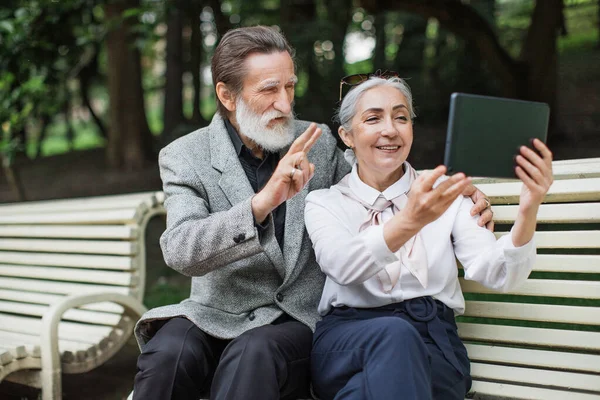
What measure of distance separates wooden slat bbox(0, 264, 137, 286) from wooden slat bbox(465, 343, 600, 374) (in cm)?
191

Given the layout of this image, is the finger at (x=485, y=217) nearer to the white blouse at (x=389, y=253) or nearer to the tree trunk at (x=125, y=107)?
the white blouse at (x=389, y=253)

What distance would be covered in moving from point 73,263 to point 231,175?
1.56 meters

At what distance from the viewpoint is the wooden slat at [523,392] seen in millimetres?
2676

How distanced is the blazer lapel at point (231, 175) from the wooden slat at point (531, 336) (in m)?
0.85

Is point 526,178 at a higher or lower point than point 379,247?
higher

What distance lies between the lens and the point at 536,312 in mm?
2861

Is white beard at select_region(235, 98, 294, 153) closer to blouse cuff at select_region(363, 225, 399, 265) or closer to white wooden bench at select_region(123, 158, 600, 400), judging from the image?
blouse cuff at select_region(363, 225, 399, 265)

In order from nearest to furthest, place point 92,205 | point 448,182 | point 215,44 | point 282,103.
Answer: point 448,182 < point 282,103 < point 92,205 < point 215,44

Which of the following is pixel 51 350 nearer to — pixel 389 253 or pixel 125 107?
pixel 389 253

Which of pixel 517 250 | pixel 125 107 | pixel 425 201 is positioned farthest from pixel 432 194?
pixel 125 107

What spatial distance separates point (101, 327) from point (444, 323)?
6.97ft

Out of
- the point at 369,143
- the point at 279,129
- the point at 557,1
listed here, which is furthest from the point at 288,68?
the point at 557,1

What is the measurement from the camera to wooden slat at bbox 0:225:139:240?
3881 millimetres

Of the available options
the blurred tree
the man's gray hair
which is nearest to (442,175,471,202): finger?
the man's gray hair
